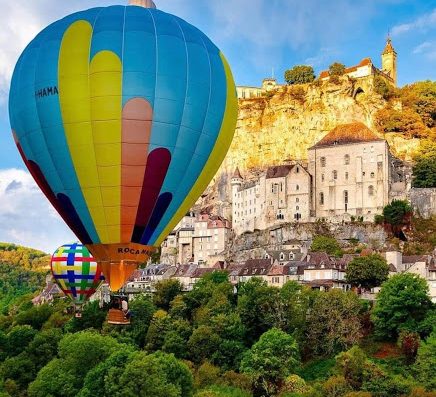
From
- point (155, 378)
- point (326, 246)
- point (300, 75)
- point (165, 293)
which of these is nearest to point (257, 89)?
point (300, 75)

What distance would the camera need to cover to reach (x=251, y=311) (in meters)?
45.8

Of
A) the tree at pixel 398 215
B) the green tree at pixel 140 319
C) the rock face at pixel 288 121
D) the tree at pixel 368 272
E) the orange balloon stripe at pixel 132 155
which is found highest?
the rock face at pixel 288 121

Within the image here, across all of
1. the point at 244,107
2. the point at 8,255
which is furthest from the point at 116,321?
the point at 8,255

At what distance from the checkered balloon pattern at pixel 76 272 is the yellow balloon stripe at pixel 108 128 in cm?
1780

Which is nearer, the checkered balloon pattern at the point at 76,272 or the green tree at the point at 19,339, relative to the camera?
the checkered balloon pattern at the point at 76,272

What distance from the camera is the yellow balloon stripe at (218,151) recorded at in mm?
22859

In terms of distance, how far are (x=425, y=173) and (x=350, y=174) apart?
23.1 ft

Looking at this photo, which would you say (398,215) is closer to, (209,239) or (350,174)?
(350,174)

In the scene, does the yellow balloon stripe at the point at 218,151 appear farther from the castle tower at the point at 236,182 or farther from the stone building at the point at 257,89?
the stone building at the point at 257,89

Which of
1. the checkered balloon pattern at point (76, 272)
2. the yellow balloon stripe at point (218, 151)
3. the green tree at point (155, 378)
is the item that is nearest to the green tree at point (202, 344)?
the checkered balloon pattern at point (76, 272)

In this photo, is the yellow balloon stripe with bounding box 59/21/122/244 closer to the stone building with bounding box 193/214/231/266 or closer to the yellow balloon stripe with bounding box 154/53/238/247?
the yellow balloon stripe with bounding box 154/53/238/247

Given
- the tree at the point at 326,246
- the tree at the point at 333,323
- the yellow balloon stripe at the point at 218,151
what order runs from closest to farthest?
the yellow balloon stripe at the point at 218,151 → the tree at the point at 333,323 → the tree at the point at 326,246

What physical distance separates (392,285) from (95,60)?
27680 millimetres

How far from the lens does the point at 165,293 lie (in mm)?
54281
